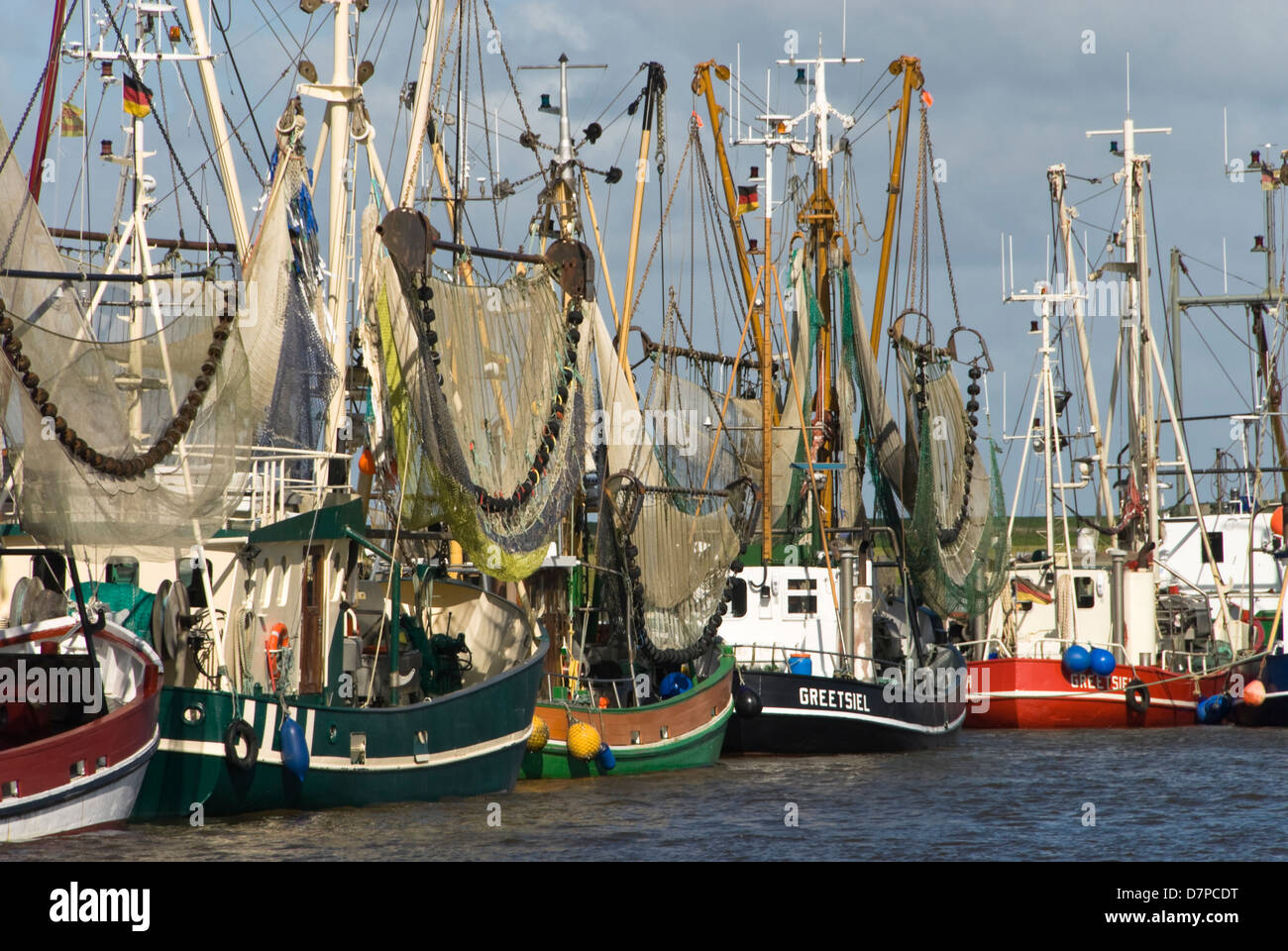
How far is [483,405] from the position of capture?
23828 mm

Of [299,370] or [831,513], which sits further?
[831,513]

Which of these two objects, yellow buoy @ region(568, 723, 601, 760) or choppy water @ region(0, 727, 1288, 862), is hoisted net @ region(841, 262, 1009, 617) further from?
yellow buoy @ region(568, 723, 601, 760)

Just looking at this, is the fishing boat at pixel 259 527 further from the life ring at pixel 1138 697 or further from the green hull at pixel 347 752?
the life ring at pixel 1138 697

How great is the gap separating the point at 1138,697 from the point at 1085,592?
4480mm

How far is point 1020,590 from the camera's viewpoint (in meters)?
45.5

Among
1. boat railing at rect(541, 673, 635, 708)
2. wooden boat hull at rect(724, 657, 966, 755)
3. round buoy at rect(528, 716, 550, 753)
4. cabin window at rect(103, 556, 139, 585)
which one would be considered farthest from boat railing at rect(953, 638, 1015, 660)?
cabin window at rect(103, 556, 139, 585)

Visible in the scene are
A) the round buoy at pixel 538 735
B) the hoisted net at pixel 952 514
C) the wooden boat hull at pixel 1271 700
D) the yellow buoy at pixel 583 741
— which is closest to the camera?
the round buoy at pixel 538 735

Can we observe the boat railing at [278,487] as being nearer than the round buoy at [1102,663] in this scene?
Yes

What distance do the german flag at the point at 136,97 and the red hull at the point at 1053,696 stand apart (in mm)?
23283

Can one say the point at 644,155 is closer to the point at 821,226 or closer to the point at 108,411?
the point at 821,226

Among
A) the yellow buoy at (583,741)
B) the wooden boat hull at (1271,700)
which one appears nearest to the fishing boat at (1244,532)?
the wooden boat hull at (1271,700)

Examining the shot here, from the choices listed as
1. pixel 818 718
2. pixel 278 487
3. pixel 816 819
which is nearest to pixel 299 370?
pixel 278 487

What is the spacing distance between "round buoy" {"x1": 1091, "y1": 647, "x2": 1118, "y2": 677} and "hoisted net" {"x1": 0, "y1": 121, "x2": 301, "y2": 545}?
952 inches

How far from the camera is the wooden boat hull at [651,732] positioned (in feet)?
89.6
